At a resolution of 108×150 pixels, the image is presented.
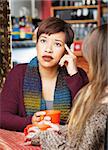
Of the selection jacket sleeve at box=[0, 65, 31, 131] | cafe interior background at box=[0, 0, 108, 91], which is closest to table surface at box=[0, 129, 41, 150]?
jacket sleeve at box=[0, 65, 31, 131]

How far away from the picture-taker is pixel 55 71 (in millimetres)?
1521

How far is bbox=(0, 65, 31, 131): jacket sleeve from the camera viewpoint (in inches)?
53.5

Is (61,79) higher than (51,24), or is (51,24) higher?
(51,24)

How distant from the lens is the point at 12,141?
45.5 inches

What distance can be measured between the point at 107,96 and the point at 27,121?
1.47ft

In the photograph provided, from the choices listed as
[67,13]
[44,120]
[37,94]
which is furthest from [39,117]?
[67,13]

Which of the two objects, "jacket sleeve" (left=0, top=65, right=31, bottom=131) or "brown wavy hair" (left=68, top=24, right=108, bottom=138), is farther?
"jacket sleeve" (left=0, top=65, right=31, bottom=131)

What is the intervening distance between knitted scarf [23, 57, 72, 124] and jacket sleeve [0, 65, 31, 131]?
3 centimetres

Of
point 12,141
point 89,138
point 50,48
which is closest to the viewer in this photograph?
point 89,138

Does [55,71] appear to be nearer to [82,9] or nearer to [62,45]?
[62,45]

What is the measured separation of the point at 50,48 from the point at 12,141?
0.44 m

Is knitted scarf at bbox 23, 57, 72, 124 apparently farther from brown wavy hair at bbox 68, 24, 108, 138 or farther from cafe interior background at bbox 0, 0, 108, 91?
cafe interior background at bbox 0, 0, 108, 91

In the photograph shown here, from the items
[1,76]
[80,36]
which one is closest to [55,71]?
[1,76]

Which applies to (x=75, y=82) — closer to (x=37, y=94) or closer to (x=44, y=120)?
(x=37, y=94)
